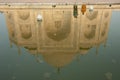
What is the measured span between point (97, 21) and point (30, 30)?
4744 mm

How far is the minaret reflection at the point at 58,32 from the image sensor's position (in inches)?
378

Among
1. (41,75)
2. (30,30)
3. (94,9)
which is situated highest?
(94,9)

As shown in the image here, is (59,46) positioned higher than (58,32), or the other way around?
(58,32)

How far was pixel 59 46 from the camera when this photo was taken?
10031 millimetres

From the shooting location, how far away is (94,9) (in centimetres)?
1510

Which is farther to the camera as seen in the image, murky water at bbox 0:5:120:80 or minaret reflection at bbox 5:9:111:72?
minaret reflection at bbox 5:9:111:72

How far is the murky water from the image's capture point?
7559mm

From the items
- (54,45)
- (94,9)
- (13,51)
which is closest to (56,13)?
(94,9)

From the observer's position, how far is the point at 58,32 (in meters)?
11.6

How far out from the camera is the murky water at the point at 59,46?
756cm

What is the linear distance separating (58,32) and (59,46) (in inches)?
69.8

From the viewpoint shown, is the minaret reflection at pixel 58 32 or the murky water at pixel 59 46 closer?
the murky water at pixel 59 46

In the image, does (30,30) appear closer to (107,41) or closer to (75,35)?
(75,35)

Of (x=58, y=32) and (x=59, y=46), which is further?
(x=58, y=32)
